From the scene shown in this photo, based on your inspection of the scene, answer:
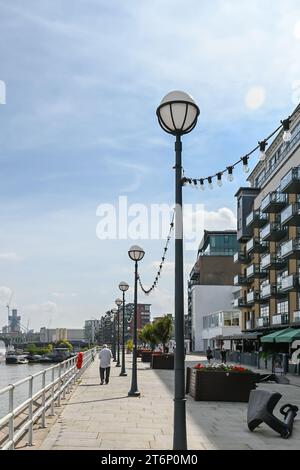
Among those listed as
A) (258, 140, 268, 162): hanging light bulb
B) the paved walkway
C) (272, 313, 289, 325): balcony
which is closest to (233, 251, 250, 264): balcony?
(272, 313, 289, 325): balcony

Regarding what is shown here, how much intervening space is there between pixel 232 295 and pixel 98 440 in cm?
9243

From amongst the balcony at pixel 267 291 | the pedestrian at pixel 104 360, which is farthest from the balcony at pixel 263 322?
the pedestrian at pixel 104 360

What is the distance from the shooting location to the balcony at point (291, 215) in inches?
1790

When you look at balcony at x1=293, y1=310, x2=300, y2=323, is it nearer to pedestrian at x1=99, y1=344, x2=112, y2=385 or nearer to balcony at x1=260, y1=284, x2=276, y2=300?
balcony at x1=260, y1=284, x2=276, y2=300

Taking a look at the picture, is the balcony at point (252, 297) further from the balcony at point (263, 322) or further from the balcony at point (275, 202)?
the balcony at point (275, 202)

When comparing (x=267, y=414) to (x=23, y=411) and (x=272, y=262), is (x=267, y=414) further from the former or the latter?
(x=272, y=262)

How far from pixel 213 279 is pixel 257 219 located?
43036 millimetres

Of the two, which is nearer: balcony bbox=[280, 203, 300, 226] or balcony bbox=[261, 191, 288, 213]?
balcony bbox=[280, 203, 300, 226]

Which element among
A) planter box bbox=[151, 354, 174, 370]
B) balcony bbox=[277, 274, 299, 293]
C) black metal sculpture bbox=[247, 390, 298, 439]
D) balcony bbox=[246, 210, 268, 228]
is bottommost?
planter box bbox=[151, 354, 174, 370]

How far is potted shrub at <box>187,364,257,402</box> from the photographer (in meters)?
16.4

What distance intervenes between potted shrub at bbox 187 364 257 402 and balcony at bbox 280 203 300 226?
100ft
